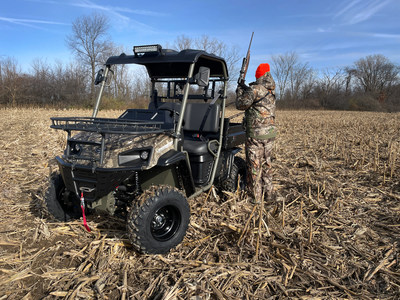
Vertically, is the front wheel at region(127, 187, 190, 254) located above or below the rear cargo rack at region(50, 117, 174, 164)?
below

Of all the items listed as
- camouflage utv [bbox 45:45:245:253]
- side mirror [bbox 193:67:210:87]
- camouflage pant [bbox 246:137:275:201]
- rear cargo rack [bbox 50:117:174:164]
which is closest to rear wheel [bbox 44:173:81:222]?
camouflage utv [bbox 45:45:245:253]

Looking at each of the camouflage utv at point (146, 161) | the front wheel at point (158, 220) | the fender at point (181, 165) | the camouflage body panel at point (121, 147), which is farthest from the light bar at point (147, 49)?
the front wheel at point (158, 220)

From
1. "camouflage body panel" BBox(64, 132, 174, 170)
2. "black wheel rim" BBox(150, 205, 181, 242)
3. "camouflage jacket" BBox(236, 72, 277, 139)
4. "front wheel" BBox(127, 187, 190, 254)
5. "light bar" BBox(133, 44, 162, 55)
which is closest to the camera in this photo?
"front wheel" BBox(127, 187, 190, 254)

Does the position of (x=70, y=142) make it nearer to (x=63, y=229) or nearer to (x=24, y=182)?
(x=63, y=229)

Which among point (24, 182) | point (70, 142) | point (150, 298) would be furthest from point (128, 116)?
point (24, 182)

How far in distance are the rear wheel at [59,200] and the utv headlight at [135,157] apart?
98 cm

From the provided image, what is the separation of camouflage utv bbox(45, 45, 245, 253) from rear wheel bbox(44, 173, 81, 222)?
0.04 feet

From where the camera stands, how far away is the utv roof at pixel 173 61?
3691 millimetres

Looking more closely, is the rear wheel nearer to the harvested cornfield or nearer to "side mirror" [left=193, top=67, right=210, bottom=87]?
the harvested cornfield

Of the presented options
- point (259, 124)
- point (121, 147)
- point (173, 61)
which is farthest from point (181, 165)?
point (259, 124)

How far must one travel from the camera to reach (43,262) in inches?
123

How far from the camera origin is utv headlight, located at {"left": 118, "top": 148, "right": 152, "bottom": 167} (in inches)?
124

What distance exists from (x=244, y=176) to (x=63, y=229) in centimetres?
333

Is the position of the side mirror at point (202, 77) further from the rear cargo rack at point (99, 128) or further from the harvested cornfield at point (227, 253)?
the harvested cornfield at point (227, 253)
